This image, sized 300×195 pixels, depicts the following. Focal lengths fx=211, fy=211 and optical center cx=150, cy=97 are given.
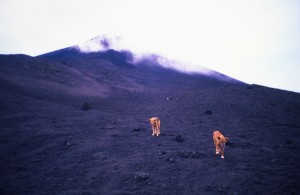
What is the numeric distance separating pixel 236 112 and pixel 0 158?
1770 centimetres

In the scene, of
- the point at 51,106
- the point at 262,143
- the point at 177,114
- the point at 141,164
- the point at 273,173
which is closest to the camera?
the point at 273,173

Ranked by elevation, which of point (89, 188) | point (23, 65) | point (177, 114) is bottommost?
point (89, 188)

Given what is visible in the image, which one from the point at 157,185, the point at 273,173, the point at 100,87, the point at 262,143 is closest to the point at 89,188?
the point at 157,185

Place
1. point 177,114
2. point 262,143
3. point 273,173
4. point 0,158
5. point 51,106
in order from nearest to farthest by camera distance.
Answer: point 273,173
point 0,158
point 262,143
point 51,106
point 177,114

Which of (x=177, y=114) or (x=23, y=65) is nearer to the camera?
(x=177, y=114)

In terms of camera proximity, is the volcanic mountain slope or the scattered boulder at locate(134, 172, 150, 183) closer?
the volcanic mountain slope

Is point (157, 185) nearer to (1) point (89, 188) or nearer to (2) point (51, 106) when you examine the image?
(1) point (89, 188)

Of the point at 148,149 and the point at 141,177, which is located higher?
the point at 148,149

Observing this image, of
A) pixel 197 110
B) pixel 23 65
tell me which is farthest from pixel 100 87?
pixel 197 110

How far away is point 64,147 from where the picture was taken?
10.1 m

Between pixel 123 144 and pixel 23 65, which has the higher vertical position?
pixel 23 65

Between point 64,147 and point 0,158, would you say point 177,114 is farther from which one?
point 0,158

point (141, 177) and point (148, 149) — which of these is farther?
point (148, 149)

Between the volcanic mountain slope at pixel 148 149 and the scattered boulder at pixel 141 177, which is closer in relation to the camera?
the volcanic mountain slope at pixel 148 149
